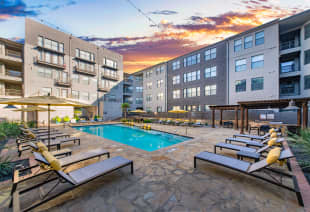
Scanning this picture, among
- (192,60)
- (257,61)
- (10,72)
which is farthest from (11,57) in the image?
(257,61)

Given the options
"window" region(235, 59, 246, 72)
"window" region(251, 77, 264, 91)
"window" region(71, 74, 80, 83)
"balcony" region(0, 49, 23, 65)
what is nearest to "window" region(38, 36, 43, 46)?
"balcony" region(0, 49, 23, 65)

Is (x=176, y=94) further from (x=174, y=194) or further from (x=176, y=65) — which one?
(x=174, y=194)

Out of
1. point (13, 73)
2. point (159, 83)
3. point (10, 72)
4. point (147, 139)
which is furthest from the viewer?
point (159, 83)

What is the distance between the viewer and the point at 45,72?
63.8 feet

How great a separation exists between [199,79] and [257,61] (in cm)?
801

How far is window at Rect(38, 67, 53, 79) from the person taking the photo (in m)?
19.0

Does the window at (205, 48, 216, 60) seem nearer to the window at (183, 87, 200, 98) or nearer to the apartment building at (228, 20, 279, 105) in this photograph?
the apartment building at (228, 20, 279, 105)

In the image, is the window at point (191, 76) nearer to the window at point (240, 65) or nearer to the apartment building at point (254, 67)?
the apartment building at point (254, 67)

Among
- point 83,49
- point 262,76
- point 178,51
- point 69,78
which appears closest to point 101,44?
point 83,49

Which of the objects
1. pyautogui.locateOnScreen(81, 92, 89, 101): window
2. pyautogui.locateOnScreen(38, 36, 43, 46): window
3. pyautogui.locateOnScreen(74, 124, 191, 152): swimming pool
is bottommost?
pyautogui.locateOnScreen(74, 124, 191, 152): swimming pool

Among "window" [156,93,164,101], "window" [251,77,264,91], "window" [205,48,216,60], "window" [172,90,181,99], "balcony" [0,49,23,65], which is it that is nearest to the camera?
"window" [251,77,264,91]

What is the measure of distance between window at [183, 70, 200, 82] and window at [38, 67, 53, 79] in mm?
22812

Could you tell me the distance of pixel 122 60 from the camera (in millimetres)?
30203

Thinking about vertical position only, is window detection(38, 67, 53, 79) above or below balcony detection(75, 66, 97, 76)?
below
